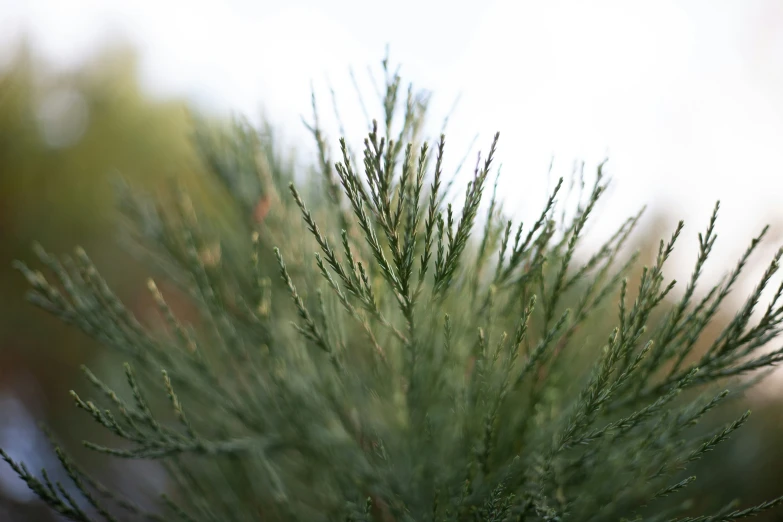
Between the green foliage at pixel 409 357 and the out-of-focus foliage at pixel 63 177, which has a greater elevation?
the out-of-focus foliage at pixel 63 177

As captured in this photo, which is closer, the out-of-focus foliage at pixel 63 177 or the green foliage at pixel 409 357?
the green foliage at pixel 409 357

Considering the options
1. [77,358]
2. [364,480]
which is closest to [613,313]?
[364,480]

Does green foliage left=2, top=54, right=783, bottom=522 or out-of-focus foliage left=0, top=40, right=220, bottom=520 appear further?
out-of-focus foliage left=0, top=40, right=220, bottom=520

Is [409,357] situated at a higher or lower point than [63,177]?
lower

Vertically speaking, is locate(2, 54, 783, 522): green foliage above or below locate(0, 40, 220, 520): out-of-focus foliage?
below

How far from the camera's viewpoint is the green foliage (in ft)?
4.03

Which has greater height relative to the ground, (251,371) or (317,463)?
(251,371)

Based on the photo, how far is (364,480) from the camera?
5.70 ft

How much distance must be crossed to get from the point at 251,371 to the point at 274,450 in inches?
15.2

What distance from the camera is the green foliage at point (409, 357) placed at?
4.03 ft

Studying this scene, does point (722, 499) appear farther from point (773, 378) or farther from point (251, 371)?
point (251, 371)

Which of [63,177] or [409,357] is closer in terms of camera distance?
[409,357]

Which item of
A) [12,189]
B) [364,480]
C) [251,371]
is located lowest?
[364,480]

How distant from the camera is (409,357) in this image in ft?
5.98
